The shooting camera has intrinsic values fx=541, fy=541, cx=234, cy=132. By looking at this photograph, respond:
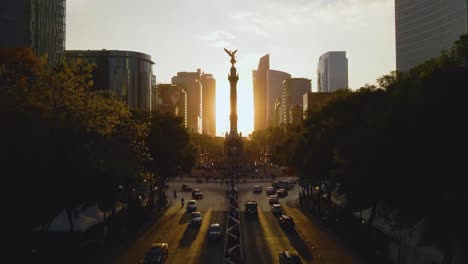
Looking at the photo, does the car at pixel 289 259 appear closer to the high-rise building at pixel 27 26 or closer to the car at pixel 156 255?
the car at pixel 156 255

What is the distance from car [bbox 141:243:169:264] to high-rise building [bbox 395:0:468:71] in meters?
129

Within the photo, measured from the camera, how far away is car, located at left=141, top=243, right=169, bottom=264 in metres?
34.2

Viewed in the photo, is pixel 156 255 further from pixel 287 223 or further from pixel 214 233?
pixel 287 223

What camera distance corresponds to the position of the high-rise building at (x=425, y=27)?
15225 cm

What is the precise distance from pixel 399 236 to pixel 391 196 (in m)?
11.0

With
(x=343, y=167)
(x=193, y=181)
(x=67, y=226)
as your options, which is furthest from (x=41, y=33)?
(x=343, y=167)

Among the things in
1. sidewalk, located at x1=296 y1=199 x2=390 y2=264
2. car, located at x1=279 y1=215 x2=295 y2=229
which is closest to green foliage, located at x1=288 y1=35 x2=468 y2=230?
sidewalk, located at x1=296 y1=199 x2=390 y2=264

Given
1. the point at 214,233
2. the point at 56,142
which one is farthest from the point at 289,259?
the point at 56,142

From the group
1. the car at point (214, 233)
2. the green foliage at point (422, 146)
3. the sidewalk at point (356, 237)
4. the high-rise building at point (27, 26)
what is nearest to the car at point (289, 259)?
the sidewalk at point (356, 237)

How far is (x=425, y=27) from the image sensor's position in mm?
169750

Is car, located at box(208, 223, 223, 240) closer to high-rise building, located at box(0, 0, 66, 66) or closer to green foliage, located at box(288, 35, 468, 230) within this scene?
green foliage, located at box(288, 35, 468, 230)

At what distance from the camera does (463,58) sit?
26.9m

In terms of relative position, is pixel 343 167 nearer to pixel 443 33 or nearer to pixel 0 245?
pixel 0 245

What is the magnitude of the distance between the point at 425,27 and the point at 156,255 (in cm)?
15518
